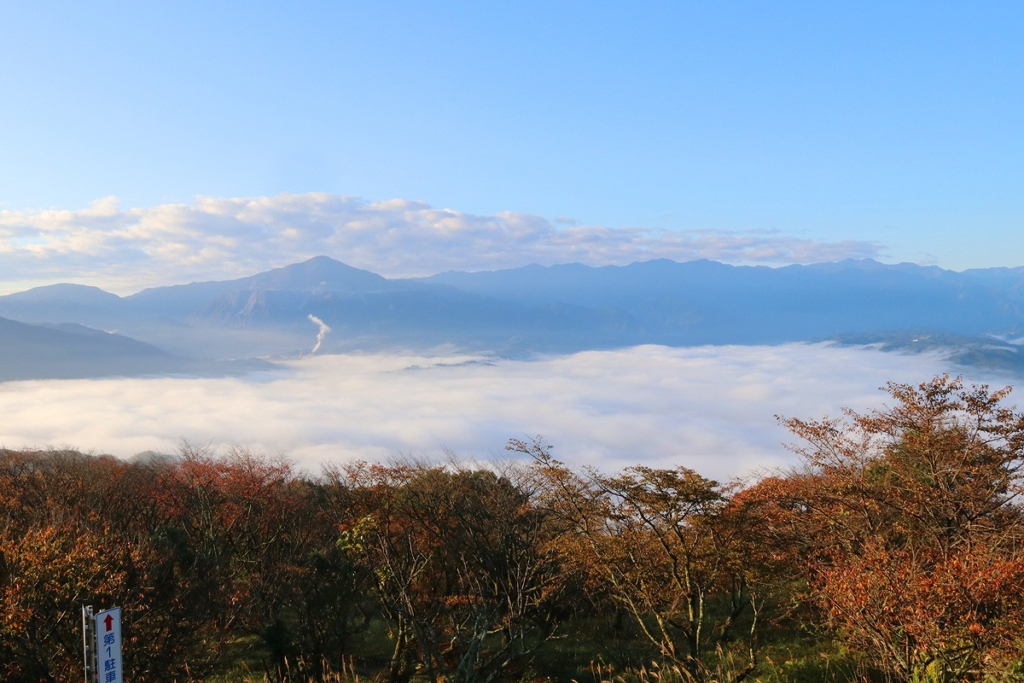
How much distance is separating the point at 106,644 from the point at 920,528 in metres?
18.1

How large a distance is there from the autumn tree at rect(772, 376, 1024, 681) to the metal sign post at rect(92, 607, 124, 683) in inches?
422

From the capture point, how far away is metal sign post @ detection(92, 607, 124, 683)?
8.61 m

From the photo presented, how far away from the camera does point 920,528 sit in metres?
18.1

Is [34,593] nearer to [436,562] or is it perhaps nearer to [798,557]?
[436,562]

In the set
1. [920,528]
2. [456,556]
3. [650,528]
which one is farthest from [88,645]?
[920,528]

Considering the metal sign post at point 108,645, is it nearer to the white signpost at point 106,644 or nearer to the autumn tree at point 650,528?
the white signpost at point 106,644

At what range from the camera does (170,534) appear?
2009cm

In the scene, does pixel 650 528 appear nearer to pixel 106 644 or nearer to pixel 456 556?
pixel 456 556

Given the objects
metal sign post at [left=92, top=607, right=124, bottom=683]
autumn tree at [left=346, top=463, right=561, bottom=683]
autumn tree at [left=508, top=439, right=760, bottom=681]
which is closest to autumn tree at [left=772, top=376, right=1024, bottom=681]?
autumn tree at [left=508, top=439, right=760, bottom=681]

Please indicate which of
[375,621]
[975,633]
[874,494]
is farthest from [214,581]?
[874,494]

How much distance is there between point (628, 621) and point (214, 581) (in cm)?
1609

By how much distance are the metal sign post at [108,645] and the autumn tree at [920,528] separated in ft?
35.2

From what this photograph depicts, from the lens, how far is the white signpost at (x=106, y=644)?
8602 millimetres

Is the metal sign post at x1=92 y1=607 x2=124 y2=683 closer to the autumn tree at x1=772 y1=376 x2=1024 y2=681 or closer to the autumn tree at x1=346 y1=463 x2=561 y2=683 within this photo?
the autumn tree at x1=346 y1=463 x2=561 y2=683
